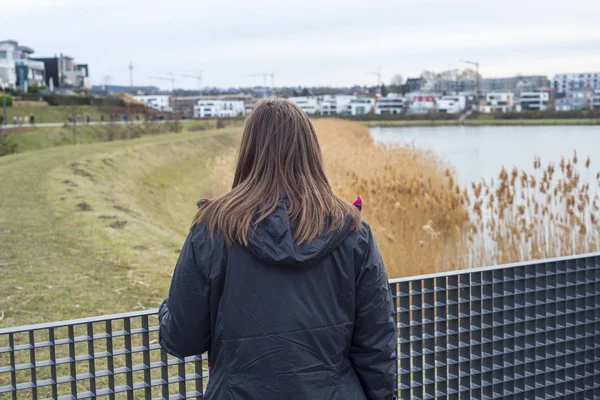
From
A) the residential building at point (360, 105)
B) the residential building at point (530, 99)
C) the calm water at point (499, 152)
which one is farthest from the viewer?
the residential building at point (530, 99)

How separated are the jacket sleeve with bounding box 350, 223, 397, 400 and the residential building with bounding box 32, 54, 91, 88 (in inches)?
4188

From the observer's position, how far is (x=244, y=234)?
1.99 meters

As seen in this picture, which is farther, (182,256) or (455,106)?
(455,106)

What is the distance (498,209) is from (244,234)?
8.03 m

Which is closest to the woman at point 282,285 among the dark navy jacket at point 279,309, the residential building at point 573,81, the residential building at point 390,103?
the dark navy jacket at point 279,309

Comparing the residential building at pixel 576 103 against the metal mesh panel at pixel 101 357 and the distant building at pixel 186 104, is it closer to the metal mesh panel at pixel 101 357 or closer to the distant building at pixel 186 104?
the distant building at pixel 186 104

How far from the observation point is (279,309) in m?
2.03

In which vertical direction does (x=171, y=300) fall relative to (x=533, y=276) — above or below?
above

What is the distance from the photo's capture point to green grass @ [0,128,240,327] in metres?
7.51

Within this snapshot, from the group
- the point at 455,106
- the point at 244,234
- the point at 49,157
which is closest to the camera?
the point at 244,234

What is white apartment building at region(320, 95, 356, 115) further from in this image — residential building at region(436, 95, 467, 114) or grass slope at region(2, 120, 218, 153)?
grass slope at region(2, 120, 218, 153)

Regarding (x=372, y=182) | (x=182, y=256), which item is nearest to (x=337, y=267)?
(x=182, y=256)

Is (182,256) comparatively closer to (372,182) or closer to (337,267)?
(337,267)

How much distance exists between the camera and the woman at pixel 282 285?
6.63ft
